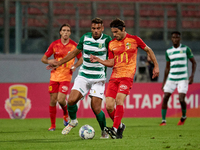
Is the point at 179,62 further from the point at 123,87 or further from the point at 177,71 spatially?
the point at 123,87

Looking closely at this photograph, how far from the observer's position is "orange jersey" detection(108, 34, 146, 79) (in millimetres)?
6688

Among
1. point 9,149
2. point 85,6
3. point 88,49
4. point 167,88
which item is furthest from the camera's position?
point 85,6

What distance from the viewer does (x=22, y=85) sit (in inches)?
472

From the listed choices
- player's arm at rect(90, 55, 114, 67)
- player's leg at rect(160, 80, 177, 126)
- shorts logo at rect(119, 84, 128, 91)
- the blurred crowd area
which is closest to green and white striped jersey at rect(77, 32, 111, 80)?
player's arm at rect(90, 55, 114, 67)

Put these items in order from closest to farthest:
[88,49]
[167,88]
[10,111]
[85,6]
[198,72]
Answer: [88,49] → [167,88] → [10,111] → [85,6] → [198,72]

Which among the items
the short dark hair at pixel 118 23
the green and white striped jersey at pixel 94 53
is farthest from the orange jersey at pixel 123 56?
the short dark hair at pixel 118 23

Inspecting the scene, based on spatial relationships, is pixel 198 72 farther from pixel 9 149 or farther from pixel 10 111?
pixel 9 149

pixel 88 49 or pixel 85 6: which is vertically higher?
pixel 85 6

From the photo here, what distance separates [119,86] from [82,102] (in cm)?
580

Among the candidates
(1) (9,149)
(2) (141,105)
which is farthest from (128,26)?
(1) (9,149)

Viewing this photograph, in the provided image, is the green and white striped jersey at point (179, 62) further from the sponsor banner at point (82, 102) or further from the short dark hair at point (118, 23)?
the short dark hair at point (118, 23)

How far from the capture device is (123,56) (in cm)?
673

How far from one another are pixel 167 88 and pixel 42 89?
3.91 m

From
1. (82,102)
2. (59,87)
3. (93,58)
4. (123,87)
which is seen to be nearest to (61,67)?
(59,87)
